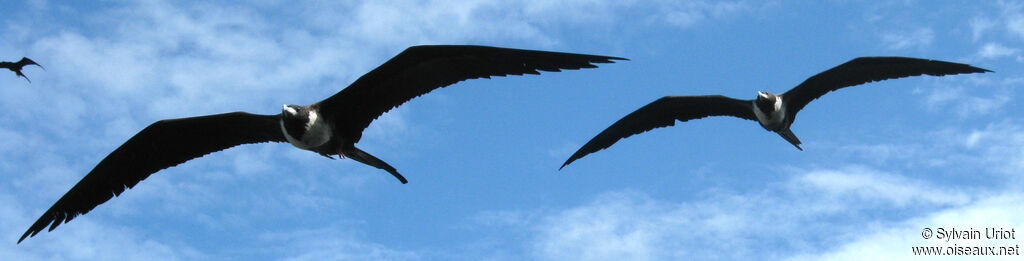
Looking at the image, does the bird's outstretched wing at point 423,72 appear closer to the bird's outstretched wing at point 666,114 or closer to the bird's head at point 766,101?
the bird's outstretched wing at point 666,114

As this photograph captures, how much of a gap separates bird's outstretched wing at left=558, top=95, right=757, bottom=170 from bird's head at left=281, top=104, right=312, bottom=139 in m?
5.76

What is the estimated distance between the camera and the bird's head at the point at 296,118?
40.6 ft

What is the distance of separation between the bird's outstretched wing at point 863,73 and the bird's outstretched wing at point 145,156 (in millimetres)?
8214

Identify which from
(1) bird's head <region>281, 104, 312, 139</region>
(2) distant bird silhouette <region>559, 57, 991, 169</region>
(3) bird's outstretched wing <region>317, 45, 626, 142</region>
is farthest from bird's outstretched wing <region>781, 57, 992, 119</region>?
(1) bird's head <region>281, 104, 312, 139</region>

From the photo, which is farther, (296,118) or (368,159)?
(368,159)

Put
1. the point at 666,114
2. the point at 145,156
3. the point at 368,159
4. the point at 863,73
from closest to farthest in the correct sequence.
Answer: the point at 368,159 → the point at 145,156 → the point at 863,73 → the point at 666,114

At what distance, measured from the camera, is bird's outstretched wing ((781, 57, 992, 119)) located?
1510 cm

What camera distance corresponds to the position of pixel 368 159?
41.5 ft

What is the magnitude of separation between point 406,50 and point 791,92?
24.4 feet

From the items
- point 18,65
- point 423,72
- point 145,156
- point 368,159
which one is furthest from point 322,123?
point 18,65

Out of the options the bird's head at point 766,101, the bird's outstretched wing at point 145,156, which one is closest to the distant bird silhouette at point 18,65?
the bird's outstretched wing at point 145,156

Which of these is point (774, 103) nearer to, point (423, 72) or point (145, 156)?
point (423, 72)

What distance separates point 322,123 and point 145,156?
273 cm

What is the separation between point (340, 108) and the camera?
41.2ft
